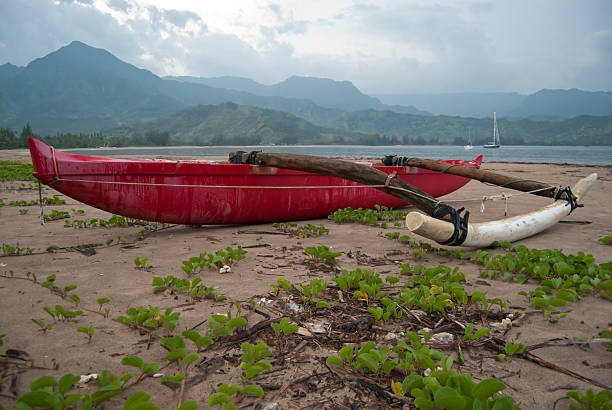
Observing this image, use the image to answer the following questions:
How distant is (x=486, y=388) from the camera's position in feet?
4.75

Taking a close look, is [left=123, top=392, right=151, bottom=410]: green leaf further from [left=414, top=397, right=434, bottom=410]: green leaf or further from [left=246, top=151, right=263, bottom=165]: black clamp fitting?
[left=246, top=151, right=263, bottom=165]: black clamp fitting

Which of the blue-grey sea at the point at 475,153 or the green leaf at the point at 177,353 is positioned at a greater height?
the blue-grey sea at the point at 475,153

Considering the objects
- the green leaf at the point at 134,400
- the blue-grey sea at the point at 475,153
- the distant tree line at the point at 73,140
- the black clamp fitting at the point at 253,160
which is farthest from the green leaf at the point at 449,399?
the distant tree line at the point at 73,140

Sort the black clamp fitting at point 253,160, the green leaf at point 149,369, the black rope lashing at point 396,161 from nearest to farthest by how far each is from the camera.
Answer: the green leaf at point 149,369, the black clamp fitting at point 253,160, the black rope lashing at point 396,161

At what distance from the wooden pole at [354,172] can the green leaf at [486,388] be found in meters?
3.06

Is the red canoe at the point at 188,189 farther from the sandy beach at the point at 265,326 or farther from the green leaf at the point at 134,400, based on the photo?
the green leaf at the point at 134,400

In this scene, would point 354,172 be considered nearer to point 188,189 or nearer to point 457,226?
point 457,226

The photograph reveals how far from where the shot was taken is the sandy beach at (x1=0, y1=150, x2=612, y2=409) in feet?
5.68

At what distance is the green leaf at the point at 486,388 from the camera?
4.69ft

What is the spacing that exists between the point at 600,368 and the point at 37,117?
25779 centimetres

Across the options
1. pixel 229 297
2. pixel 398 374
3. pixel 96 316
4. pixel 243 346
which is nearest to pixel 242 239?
pixel 229 297

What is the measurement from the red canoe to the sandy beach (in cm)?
60

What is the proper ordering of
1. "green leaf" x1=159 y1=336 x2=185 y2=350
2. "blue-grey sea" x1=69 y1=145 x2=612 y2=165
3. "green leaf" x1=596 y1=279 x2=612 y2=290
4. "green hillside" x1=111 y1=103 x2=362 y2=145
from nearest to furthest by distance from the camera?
"green leaf" x1=159 y1=336 x2=185 y2=350 < "green leaf" x1=596 y1=279 x2=612 y2=290 < "blue-grey sea" x1=69 y1=145 x2=612 y2=165 < "green hillside" x1=111 y1=103 x2=362 y2=145

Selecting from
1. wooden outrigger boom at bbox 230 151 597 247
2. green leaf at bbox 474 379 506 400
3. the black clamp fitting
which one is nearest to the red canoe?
the black clamp fitting
